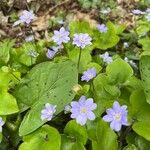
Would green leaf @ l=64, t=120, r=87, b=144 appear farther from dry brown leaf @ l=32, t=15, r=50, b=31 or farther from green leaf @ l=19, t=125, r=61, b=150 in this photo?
dry brown leaf @ l=32, t=15, r=50, b=31

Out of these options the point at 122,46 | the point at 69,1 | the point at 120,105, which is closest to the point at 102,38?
the point at 122,46

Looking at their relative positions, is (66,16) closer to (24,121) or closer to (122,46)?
(122,46)

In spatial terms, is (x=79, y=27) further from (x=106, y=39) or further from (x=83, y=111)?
(x=83, y=111)

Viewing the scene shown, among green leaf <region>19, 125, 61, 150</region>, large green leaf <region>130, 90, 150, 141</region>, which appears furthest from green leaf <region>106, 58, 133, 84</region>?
green leaf <region>19, 125, 61, 150</region>

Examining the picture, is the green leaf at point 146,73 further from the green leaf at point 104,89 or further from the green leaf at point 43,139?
the green leaf at point 43,139

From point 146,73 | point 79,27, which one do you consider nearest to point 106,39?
point 79,27
